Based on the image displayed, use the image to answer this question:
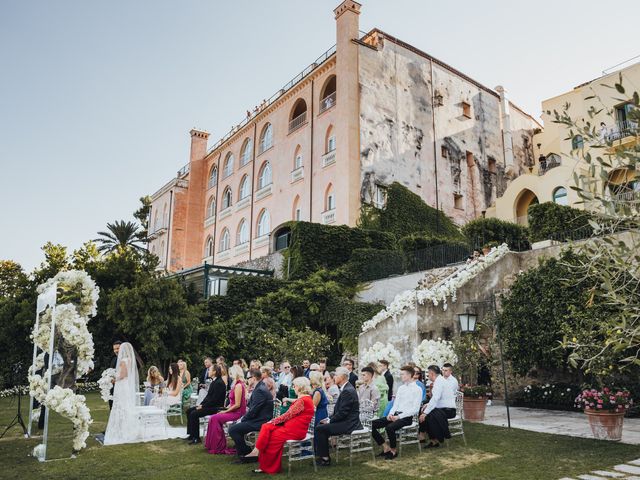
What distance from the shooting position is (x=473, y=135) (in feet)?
112

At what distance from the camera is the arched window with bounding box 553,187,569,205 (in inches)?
1039

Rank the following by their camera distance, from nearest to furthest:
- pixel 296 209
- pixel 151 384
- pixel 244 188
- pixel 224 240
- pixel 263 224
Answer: pixel 151 384 → pixel 296 209 → pixel 263 224 → pixel 244 188 → pixel 224 240

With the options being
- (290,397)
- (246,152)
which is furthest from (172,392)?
(246,152)

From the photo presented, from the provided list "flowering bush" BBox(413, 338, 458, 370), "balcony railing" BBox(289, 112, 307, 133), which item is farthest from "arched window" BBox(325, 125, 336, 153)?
"flowering bush" BBox(413, 338, 458, 370)

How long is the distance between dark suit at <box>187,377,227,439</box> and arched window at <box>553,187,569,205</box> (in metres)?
22.6

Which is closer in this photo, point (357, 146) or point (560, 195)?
point (560, 195)

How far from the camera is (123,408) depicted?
30.5 feet

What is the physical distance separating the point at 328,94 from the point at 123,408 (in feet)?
81.0

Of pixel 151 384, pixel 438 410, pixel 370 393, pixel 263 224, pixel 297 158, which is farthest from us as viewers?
pixel 263 224

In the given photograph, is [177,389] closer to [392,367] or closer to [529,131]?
[392,367]

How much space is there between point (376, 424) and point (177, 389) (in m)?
5.67

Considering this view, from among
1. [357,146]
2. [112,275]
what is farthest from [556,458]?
[357,146]

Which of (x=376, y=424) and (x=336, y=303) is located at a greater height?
(x=336, y=303)

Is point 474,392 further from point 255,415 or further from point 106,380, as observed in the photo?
point 106,380
